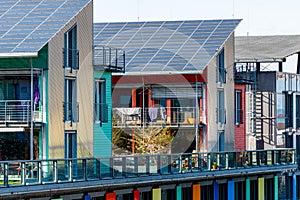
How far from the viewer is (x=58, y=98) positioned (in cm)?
4166

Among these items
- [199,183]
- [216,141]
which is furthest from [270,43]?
[199,183]

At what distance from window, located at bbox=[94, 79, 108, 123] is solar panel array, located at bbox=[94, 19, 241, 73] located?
6822mm

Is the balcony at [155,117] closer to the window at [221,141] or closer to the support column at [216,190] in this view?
the window at [221,141]

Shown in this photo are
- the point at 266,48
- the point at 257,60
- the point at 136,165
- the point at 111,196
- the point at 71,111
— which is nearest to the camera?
the point at 111,196

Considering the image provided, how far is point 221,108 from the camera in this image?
192ft

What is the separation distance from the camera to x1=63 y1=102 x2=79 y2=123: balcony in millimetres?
42438

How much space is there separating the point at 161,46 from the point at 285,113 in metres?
12.4

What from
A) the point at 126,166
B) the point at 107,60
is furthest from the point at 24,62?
the point at 107,60

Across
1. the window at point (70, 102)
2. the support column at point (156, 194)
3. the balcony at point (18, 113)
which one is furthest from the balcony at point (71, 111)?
the support column at point (156, 194)

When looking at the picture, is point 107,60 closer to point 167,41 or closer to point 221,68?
point 167,41

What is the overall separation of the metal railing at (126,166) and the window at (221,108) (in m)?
4.29

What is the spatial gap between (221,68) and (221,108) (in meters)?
1.98

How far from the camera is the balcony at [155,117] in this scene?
5566 centimetres

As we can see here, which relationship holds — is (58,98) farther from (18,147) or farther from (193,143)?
(193,143)
